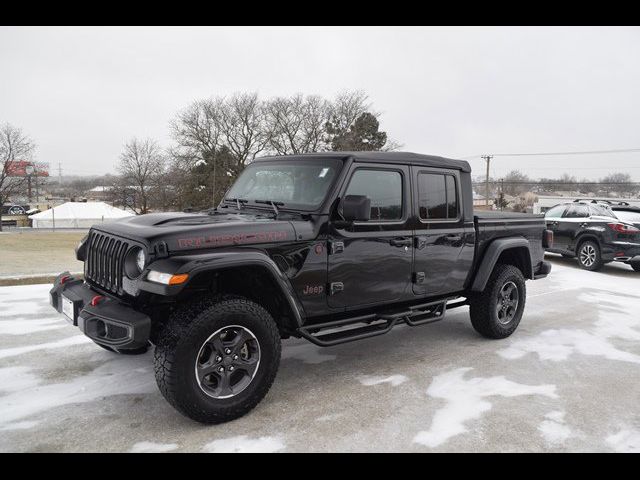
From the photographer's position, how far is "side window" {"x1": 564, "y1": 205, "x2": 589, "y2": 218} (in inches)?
464

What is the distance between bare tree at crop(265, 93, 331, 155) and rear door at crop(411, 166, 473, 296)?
38672 millimetres

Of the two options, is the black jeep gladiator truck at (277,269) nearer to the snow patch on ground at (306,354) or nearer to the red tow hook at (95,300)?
the red tow hook at (95,300)

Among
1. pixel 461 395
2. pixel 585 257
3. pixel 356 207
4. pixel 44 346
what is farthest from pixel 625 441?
pixel 585 257

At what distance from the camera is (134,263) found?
10.8 feet

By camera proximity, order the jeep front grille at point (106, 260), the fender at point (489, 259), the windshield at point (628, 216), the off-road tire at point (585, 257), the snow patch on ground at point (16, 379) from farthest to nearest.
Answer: the off-road tire at point (585, 257) < the windshield at point (628, 216) < the fender at point (489, 259) < the snow patch on ground at point (16, 379) < the jeep front grille at point (106, 260)

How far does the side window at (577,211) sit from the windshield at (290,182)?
9.99 m

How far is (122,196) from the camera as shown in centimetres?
4509

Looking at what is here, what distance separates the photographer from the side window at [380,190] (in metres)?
4.04

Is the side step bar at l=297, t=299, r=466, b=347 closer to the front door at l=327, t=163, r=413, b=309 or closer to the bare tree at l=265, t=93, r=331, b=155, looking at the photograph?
the front door at l=327, t=163, r=413, b=309

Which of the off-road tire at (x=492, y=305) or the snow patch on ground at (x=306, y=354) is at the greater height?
the off-road tire at (x=492, y=305)

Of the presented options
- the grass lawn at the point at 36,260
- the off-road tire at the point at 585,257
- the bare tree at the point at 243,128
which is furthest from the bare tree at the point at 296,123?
the off-road tire at the point at 585,257

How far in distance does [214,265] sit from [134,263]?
616 millimetres
